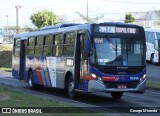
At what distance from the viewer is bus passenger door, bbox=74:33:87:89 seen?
16.8m

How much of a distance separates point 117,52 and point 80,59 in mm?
1537

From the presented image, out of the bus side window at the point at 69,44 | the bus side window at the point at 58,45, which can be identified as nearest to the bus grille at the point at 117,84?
the bus side window at the point at 69,44

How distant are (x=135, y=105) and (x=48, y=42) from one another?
6.50 m

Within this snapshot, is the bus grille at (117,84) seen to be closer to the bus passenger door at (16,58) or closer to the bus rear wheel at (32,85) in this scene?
the bus rear wheel at (32,85)

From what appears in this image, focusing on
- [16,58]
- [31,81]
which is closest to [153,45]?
[16,58]

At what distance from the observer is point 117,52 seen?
53.6 ft

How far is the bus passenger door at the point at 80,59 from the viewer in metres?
16.8

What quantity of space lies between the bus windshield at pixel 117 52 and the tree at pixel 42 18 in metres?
65.6

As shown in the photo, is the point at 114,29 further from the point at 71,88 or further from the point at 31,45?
the point at 31,45

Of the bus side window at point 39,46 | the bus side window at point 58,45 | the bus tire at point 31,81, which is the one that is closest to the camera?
the bus side window at point 58,45

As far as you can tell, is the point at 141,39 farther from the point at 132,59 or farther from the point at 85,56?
the point at 85,56

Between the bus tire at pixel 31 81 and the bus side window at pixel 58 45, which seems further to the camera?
the bus tire at pixel 31 81

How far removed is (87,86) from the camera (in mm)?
16219

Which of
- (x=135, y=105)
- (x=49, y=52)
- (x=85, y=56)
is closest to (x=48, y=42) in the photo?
(x=49, y=52)
